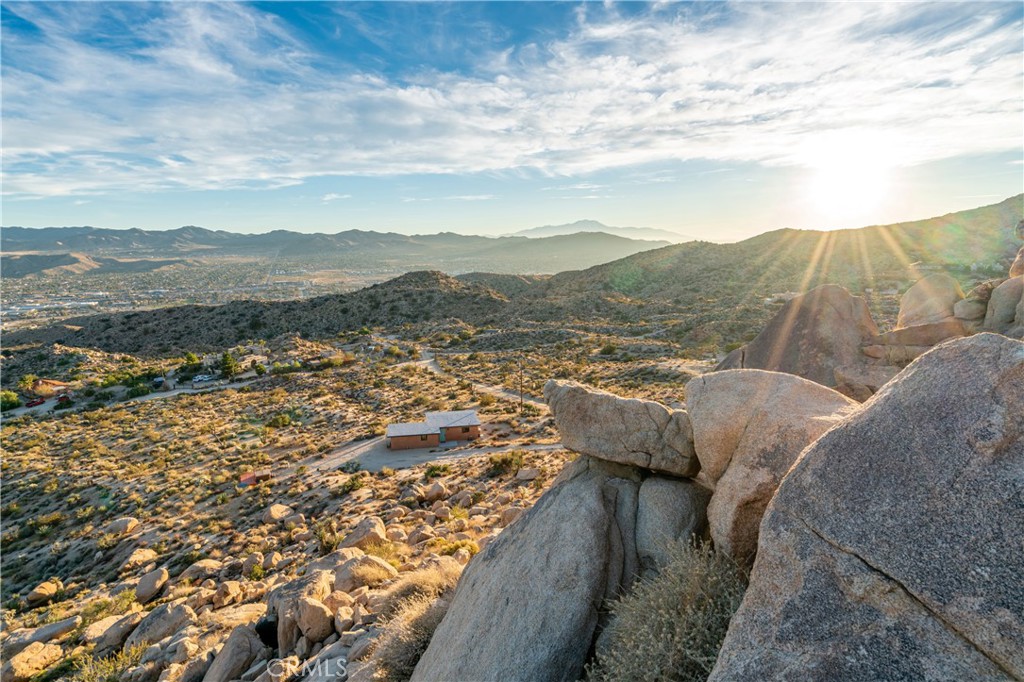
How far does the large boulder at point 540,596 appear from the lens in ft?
23.3

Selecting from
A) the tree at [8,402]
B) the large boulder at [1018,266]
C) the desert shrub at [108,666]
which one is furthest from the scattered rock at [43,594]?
the tree at [8,402]

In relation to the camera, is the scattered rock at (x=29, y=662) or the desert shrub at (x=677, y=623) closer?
the desert shrub at (x=677, y=623)

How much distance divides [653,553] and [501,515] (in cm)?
1213

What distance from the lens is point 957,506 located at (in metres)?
4.29

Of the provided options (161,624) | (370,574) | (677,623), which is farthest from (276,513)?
(677,623)

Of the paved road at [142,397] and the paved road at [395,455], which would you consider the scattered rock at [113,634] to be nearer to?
the paved road at [395,455]

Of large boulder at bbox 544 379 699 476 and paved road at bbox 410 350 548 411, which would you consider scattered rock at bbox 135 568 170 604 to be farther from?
paved road at bbox 410 350 548 411

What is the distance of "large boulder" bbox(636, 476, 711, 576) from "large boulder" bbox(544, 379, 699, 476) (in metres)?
0.37

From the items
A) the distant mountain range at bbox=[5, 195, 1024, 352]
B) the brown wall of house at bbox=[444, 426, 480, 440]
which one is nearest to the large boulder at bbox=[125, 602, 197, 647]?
the brown wall of house at bbox=[444, 426, 480, 440]

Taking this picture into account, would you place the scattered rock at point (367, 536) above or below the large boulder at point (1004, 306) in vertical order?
below

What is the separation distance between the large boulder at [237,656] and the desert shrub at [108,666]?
3374 mm

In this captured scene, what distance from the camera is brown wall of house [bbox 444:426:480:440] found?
3572 centimetres

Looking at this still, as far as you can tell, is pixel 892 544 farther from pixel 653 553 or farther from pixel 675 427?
pixel 675 427
